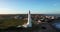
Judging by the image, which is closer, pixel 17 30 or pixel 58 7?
pixel 17 30

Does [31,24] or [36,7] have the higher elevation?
[36,7]

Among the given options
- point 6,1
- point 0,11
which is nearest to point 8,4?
point 6,1

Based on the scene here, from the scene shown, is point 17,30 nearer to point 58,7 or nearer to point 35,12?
point 35,12

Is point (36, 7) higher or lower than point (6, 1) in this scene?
lower

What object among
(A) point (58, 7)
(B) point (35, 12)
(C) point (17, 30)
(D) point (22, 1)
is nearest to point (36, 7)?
(B) point (35, 12)

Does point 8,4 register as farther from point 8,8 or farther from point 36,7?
point 36,7

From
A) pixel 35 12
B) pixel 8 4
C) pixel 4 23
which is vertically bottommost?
pixel 4 23

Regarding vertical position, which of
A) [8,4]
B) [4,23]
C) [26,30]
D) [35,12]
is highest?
[8,4]

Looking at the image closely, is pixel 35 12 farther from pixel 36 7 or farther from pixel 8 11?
pixel 8 11
